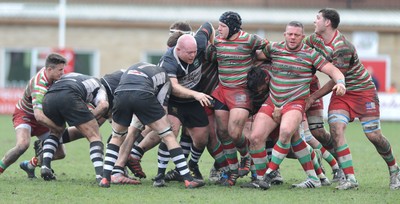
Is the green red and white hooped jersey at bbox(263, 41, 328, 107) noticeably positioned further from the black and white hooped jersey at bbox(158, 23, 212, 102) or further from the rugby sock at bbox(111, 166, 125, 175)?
the rugby sock at bbox(111, 166, 125, 175)

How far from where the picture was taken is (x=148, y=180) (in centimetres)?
1169

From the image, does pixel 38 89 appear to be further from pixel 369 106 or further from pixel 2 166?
pixel 369 106

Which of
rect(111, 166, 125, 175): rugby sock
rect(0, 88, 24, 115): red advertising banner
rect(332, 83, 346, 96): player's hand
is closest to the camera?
rect(332, 83, 346, 96): player's hand

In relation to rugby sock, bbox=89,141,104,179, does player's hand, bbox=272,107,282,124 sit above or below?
above

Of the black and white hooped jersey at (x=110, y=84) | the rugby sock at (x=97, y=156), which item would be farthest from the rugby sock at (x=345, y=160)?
the black and white hooped jersey at (x=110, y=84)

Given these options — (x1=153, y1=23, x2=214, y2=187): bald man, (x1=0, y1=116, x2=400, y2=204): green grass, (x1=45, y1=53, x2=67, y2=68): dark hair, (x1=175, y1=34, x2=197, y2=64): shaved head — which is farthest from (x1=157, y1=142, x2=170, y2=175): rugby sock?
(x1=45, y1=53, x2=67, y2=68): dark hair

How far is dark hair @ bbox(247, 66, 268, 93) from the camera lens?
35.2 feet

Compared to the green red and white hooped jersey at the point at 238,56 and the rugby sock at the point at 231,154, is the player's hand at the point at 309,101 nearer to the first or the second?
the green red and white hooped jersey at the point at 238,56

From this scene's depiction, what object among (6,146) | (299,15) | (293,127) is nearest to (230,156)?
(293,127)

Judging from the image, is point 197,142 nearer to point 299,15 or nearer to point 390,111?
point 390,111

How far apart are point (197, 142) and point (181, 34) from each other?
1.51m

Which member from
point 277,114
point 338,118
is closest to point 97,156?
point 277,114

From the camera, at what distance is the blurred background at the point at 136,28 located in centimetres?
3484

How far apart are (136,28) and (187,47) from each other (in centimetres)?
2501
